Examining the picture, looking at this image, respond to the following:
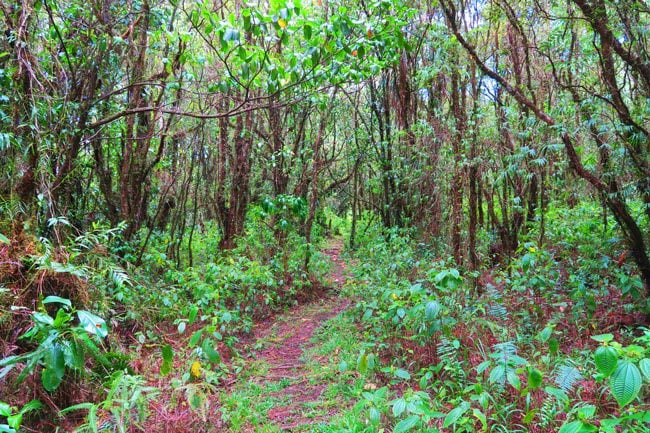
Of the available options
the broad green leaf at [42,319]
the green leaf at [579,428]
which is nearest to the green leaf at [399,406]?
the green leaf at [579,428]

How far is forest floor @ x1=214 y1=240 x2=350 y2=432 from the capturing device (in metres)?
3.42

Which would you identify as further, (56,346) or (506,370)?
(506,370)

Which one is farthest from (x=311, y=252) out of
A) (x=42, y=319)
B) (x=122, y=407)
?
(x=42, y=319)

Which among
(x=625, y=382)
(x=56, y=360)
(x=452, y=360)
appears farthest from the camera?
(x=452, y=360)

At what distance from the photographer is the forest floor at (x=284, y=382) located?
135 inches

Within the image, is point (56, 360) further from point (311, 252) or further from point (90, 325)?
point (311, 252)

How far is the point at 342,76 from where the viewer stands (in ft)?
15.7

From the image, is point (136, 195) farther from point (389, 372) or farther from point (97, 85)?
point (389, 372)

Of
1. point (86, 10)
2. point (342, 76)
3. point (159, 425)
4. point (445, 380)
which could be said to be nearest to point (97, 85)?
point (86, 10)

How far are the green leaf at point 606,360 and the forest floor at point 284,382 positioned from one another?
7.02 feet

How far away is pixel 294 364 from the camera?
4.82 meters

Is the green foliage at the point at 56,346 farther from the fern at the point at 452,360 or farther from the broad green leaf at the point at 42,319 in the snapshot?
the fern at the point at 452,360

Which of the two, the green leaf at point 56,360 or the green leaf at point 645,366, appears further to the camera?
the green leaf at point 56,360

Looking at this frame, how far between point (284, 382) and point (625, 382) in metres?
3.16
